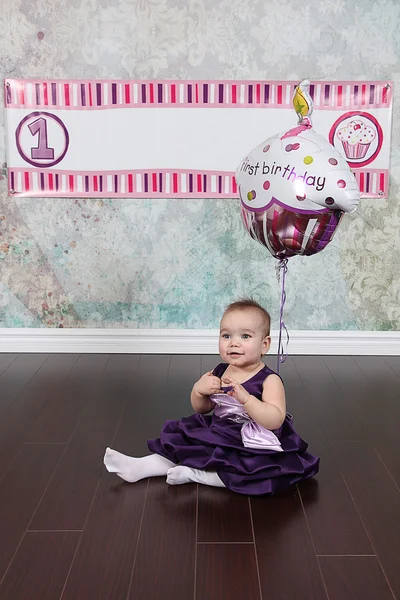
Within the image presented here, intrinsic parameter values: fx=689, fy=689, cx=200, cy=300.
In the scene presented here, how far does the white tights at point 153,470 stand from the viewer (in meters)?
1.90

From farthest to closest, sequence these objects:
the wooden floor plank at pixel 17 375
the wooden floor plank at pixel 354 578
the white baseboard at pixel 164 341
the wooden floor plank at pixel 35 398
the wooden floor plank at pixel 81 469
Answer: the white baseboard at pixel 164 341 < the wooden floor plank at pixel 17 375 < the wooden floor plank at pixel 35 398 < the wooden floor plank at pixel 81 469 < the wooden floor plank at pixel 354 578

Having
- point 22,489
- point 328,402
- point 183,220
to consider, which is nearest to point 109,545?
point 22,489

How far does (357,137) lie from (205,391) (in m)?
1.66

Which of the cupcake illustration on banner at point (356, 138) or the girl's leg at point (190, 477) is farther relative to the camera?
the cupcake illustration on banner at point (356, 138)

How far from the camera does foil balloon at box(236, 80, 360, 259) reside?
1938mm

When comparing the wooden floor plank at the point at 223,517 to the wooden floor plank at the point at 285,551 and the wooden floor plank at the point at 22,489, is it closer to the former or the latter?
A: the wooden floor plank at the point at 285,551

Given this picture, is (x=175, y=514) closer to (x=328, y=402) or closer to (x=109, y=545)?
(x=109, y=545)

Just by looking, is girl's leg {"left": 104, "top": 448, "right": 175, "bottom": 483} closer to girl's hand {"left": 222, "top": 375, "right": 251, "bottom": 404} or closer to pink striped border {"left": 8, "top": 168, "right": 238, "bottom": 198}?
girl's hand {"left": 222, "top": 375, "right": 251, "bottom": 404}

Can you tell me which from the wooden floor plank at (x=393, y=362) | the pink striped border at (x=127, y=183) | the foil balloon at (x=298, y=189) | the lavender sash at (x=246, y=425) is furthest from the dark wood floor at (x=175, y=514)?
the pink striped border at (x=127, y=183)

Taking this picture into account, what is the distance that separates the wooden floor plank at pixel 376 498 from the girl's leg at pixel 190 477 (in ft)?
1.23

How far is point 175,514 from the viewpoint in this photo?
68.7 inches

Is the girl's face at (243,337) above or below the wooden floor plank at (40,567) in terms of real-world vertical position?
above

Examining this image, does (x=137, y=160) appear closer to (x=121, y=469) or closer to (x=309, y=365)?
(x=309, y=365)

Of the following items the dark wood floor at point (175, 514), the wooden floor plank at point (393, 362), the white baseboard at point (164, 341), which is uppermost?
the white baseboard at point (164, 341)
